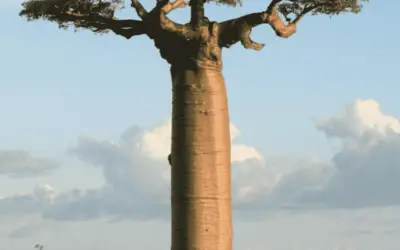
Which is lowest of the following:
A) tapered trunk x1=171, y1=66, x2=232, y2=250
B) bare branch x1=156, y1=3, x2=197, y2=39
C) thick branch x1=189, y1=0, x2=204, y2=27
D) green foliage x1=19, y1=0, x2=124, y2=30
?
tapered trunk x1=171, y1=66, x2=232, y2=250

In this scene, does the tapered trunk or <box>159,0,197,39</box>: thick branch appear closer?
the tapered trunk

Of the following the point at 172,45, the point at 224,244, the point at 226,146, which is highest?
the point at 172,45

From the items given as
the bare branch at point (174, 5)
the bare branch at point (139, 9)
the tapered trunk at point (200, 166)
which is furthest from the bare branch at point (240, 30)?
the bare branch at point (139, 9)

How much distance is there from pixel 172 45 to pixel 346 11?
142 inches

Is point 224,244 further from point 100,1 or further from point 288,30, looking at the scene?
point 100,1

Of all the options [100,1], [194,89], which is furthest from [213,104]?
[100,1]

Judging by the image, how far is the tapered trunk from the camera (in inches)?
538

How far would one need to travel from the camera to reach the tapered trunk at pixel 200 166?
1366 centimetres

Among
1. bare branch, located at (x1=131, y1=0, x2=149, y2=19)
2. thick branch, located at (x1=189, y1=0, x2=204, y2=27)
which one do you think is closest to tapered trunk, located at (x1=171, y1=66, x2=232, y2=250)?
thick branch, located at (x1=189, y1=0, x2=204, y2=27)

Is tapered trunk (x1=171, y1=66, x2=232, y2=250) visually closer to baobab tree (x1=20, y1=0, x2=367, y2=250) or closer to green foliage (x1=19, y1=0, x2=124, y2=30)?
baobab tree (x1=20, y1=0, x2=367, y2=250)

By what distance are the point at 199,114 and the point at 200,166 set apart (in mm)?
792

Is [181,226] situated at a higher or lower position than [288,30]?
lower

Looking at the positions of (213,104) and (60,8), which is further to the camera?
(60,8)

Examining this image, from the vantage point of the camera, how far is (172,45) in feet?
46.6
